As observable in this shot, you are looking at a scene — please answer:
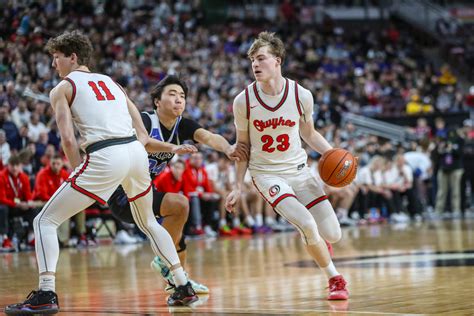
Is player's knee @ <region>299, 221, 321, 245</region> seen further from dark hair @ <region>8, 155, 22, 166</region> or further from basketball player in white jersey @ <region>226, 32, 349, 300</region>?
dark hair @ <region>8, 155, 22, 166</region>

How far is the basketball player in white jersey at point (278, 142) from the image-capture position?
6.76 metres

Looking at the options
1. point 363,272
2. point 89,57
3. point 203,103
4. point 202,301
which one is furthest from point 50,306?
point 203,103

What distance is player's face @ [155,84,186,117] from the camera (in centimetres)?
704

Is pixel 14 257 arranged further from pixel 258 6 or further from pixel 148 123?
pixel 258 6

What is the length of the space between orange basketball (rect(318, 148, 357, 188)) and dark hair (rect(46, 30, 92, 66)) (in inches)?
80.5

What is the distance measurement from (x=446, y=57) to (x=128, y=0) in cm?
1354

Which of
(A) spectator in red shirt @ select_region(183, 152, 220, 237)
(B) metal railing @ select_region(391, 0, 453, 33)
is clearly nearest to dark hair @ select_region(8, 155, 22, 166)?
(A) spectator in red shirt @ select_region(183, 152, 220, 237)

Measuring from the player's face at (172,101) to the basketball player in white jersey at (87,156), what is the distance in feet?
2.53

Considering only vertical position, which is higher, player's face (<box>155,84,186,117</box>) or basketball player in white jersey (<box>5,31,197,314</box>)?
player's face (<box>155,84,186,117</box>)

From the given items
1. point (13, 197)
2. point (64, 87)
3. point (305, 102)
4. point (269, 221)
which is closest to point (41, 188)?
point (13, 197)

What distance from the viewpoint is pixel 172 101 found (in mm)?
7035

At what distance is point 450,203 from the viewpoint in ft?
68.8

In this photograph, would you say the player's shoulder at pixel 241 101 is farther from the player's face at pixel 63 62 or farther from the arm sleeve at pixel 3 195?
the arm sleeve at pixel 3 195

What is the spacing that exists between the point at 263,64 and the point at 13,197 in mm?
7134
